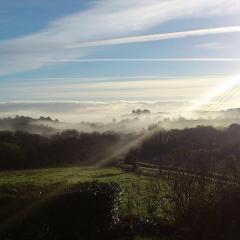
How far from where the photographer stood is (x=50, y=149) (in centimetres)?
8056

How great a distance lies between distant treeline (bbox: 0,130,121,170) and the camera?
7012 cm

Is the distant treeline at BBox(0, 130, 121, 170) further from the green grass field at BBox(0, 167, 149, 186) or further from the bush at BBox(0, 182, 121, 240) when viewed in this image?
the bush at BBox(0, 182, 121, 240)

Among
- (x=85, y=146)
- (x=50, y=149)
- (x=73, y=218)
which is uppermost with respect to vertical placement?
(x=73, y=218)

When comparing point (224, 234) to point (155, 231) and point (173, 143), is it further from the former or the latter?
point (173, 143)

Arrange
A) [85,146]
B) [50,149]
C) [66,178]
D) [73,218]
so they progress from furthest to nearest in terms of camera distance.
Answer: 1. [85,146]
2. [50,149]
3. [66,178]
4. [73,218]

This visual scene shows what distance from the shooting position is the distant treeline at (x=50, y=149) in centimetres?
7012

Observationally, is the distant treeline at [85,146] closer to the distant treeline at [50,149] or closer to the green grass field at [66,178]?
the distant treeline at [50,149]

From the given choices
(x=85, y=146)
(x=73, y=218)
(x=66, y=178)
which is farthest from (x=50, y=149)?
(x=73, y=218)

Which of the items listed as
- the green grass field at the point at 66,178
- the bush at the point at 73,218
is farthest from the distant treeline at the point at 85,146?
the bush at the point at 73,218

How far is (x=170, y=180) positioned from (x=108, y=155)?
63391mm

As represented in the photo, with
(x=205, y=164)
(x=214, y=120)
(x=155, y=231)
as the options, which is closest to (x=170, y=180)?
(x=205, y=164)

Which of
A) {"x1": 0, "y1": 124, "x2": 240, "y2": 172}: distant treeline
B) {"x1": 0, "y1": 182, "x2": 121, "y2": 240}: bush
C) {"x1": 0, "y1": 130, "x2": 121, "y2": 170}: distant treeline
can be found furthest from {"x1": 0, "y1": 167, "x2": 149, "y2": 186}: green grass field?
{"x1": 0, "y1": 130, "x2": 121, "y2": 170}: distant treeline

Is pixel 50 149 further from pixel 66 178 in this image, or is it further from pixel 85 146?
pixel 66 178

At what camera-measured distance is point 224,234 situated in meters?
15.7
